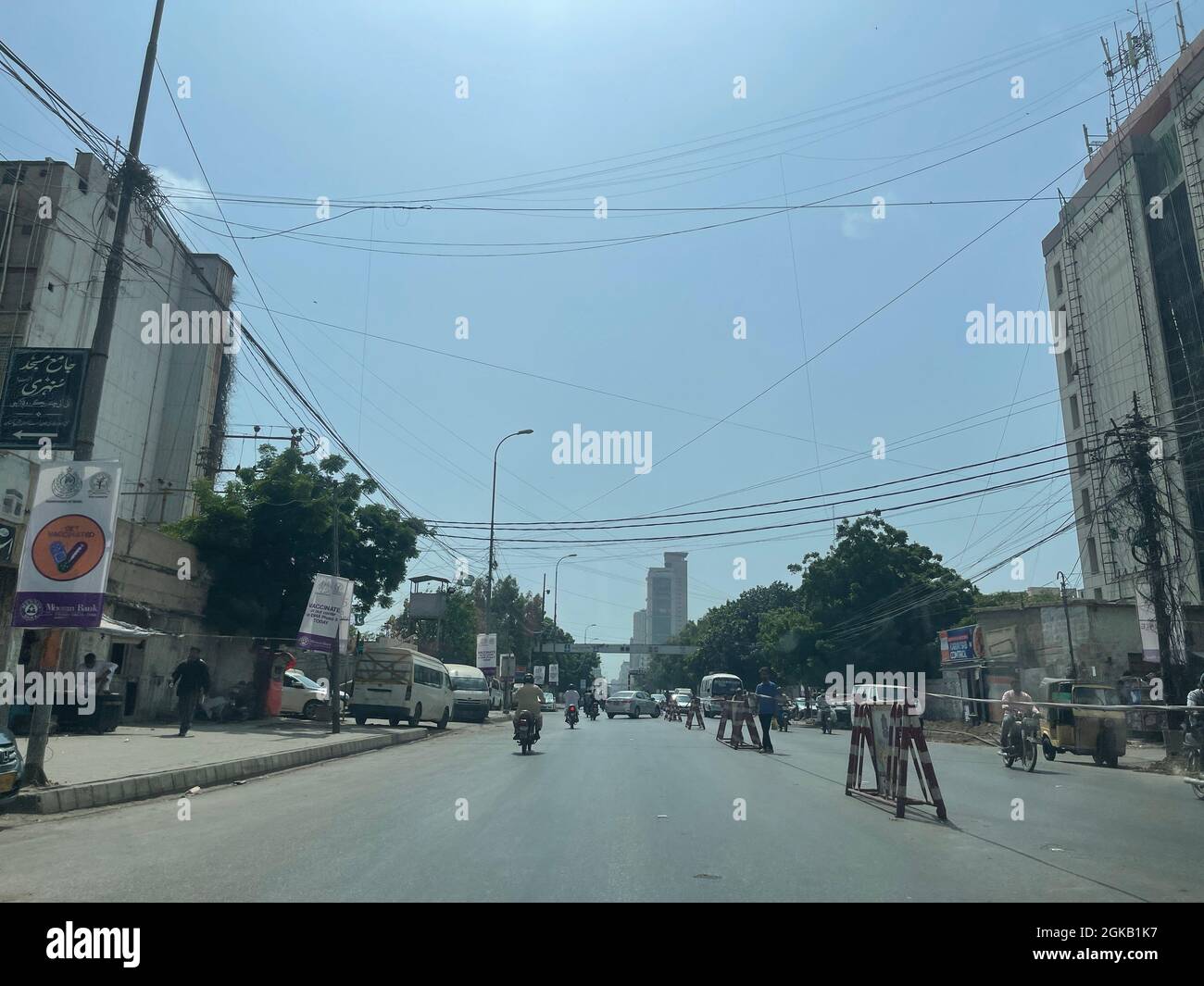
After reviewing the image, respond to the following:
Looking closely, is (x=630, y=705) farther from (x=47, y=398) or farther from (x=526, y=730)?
(x=47, y=398)

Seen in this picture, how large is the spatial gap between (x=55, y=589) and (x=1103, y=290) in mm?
53744

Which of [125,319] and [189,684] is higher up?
[125,319]

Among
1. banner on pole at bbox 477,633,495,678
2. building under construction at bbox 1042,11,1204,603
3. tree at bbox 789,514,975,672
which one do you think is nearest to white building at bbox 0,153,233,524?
banner on pole at bbox 477,633,495,678

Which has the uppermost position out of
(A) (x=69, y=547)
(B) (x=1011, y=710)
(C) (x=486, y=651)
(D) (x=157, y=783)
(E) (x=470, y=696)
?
(C) (x=486, y=651)

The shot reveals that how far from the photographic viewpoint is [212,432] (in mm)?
46906

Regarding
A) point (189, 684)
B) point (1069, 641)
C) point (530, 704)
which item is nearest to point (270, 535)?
point (189, 684)

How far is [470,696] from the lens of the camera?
37.4m

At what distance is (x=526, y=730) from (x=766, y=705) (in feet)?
20.3

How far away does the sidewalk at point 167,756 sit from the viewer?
35.8ft

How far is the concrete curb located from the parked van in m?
18.0

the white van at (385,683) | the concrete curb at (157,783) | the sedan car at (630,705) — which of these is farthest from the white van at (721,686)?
the concrete curb at (157,783)

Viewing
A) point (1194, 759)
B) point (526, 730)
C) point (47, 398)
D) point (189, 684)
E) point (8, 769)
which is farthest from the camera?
point (526, 730)

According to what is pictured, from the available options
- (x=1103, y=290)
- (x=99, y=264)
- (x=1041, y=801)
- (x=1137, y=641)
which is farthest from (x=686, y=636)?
(x=1041, y=801)

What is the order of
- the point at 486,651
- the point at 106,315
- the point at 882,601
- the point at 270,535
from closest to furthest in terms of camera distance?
the point at 106,315 < the point at 270,535 < the point at 486,651 < the point at 882,601
